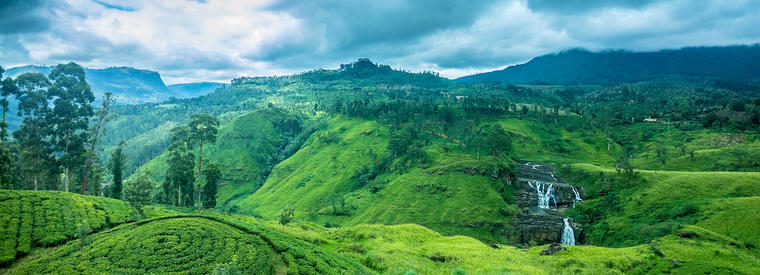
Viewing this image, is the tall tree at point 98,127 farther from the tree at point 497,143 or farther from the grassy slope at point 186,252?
the tree at point 497,143

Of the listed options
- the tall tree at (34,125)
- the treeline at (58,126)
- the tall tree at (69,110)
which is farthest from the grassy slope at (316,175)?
the tall tree at (34,125)

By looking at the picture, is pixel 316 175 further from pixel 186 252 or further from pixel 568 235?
pixel 186 252

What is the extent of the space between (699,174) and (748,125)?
315ft

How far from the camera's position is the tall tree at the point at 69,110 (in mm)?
70875

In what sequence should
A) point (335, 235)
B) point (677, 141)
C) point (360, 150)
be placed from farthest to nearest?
point (360, 150) → point (677, 141) → point (335, 235)

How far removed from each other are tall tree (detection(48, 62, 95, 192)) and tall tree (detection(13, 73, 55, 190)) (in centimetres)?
156

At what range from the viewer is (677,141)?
143750 mm

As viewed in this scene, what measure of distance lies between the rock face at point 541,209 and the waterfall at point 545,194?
22.3 inches

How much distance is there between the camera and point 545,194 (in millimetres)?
104750

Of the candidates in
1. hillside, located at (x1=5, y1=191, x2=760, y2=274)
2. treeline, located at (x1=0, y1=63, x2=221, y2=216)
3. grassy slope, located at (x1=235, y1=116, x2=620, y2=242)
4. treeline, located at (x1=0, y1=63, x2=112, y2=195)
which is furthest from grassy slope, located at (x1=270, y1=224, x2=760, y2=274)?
treeline, located at (x1=0, y1=63, x2=112, y2=195)

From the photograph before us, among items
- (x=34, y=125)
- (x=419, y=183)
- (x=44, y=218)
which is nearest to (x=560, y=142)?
(x=419, y=183)

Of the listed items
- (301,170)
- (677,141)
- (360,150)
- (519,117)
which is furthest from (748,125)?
(301,170)

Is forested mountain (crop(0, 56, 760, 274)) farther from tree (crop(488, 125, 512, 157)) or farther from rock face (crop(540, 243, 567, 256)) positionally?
rock face (crop(540, 243, 567, 256))

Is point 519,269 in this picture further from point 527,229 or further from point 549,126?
point 549,126
